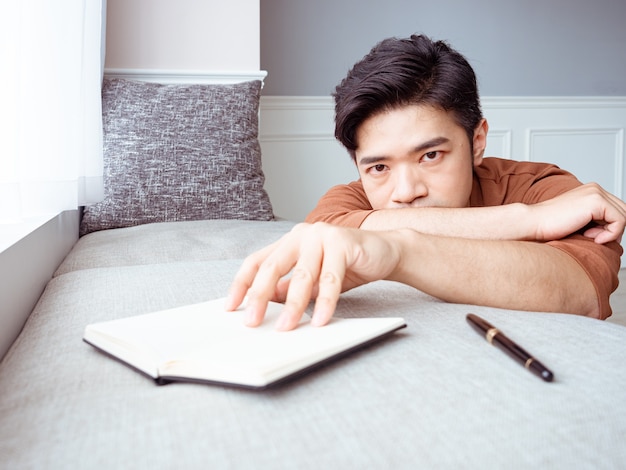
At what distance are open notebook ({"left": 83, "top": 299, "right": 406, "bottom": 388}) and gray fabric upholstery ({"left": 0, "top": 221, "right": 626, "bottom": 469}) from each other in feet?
0.05

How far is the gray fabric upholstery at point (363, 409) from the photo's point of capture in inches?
15.7

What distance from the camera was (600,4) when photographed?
353cm

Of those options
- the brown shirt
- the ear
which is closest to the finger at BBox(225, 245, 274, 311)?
the brown shirt

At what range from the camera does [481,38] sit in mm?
3309

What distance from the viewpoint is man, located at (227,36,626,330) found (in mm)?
675

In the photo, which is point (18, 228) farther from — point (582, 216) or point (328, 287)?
point (582, 216)

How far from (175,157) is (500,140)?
2214 mm

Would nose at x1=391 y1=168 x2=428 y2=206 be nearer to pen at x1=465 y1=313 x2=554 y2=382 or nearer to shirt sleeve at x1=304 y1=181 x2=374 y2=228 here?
shirt sleeve at x1=304 y1=181 x2=374 y2=228

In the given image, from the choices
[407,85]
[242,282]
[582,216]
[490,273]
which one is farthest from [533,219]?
[242,282]

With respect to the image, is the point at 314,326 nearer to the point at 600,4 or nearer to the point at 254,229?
the point at 254,229

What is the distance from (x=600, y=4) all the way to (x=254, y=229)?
9.91ft

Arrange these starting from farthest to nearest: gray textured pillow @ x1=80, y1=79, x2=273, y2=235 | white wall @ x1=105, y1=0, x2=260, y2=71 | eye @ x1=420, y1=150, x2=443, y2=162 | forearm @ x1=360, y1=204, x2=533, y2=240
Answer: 1. white wall @ x1=105, y1=0, x2=260, y2=71
2. gray textured pillow @ x1=80, y1=79, x2=273, y2=235
3. eye @ x1=420, y1=150, x2=443, y2=162
4. forearm @ x1=360, y1=204, x2=533, y2=240

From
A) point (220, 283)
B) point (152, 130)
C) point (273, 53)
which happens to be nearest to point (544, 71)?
point (273, 53)

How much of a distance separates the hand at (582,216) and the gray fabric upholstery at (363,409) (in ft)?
0.99
